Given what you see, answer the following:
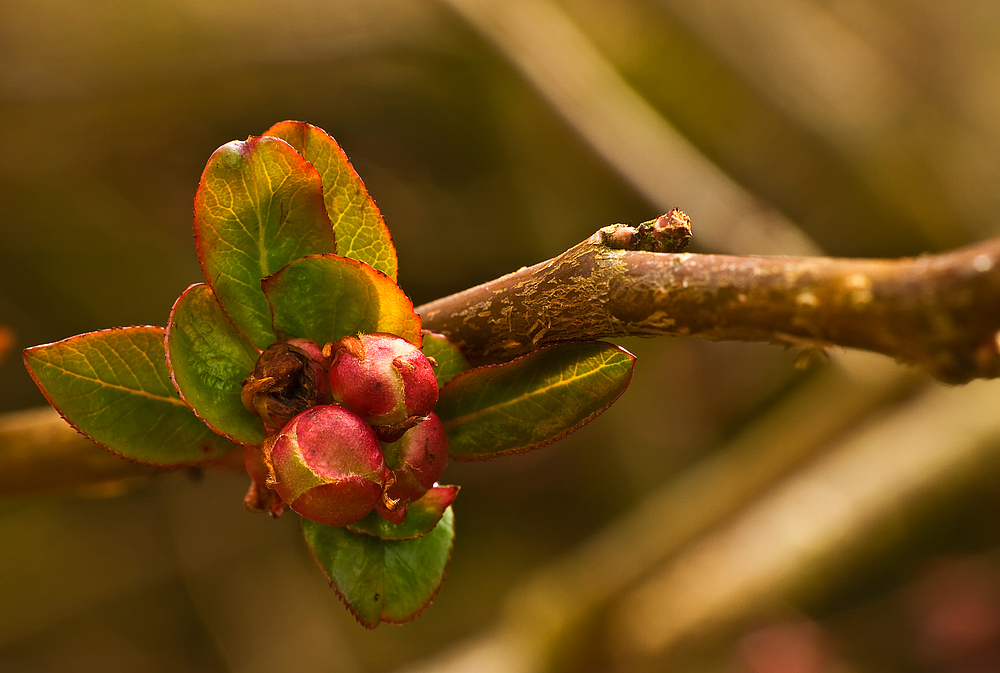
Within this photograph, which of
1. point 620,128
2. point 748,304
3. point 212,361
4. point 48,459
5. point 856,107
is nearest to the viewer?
point 748,304

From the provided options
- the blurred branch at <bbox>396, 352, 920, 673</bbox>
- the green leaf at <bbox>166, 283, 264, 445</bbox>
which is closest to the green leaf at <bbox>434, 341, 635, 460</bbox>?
the green leaf at <bbox>166, 283, 264, 445</bbox>

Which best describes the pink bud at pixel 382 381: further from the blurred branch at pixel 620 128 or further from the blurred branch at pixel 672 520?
the blurred branch at pixel 672 520

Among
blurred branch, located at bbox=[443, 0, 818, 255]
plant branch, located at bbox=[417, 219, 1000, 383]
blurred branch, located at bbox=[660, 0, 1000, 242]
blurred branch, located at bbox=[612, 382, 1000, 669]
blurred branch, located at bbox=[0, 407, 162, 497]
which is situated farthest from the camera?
blurred branch, located at bbox=[660, 0, 1000, 242]

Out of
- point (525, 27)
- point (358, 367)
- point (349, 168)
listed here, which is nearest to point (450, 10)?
point (525, 27)

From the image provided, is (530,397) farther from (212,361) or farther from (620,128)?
(620,128)

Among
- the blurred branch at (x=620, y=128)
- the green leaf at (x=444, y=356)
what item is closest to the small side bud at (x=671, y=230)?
the green leaf at (x=444, y=356)

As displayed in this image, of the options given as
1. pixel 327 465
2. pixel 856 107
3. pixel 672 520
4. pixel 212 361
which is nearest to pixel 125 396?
pixel 212 361

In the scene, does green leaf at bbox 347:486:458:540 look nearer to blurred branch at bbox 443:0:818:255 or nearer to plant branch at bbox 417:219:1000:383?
plant branch at bbox 417:219:1000:383

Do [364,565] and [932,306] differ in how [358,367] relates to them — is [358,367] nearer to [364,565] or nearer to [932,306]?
[364,565]

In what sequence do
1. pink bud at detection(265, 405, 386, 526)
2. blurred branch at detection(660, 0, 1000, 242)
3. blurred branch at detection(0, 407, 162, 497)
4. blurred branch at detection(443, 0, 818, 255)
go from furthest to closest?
blurred branch at detection(660, 0, 1000, 242) < blurred branch at detection(443, 0, 818, 255) < blurred branch at detection(0, 407, 162, 497) < pink bud at detection(265, 405, 386, 526)
